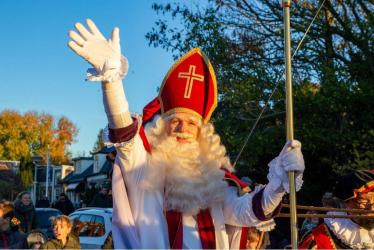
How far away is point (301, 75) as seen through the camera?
36.5 feet


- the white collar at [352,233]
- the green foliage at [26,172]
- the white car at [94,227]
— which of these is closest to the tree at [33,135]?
the green foliage at [26,172]

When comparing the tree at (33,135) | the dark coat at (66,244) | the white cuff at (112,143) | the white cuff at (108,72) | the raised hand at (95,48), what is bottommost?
the dark coat at (66,244)

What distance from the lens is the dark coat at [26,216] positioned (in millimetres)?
8164

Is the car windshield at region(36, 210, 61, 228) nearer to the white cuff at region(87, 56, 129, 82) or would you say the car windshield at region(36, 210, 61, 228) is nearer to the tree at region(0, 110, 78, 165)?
the white cuff at region(87, 56, 129, 82)

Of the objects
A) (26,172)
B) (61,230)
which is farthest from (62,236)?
(26,172)

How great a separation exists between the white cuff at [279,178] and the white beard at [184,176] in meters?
0.44

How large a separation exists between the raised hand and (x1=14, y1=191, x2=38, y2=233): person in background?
575 centimetres

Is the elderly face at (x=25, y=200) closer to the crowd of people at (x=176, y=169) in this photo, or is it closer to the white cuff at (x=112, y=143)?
the crowd of people at (x=176, y=169)

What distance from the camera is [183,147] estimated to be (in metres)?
3.43

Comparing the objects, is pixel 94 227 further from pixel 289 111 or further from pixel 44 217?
pixel 289 111

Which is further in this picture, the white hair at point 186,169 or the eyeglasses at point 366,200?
the eyeglasses at point 366,200

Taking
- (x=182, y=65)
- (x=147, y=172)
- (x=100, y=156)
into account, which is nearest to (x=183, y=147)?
(x=147, y=172)

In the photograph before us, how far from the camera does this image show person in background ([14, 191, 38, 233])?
818cm

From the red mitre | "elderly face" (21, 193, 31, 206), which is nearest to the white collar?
the red mitre
